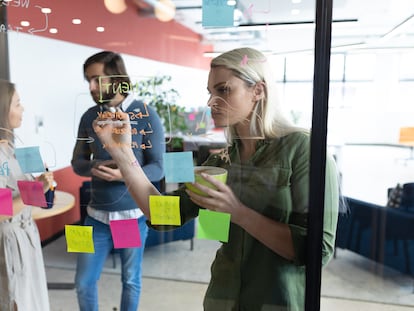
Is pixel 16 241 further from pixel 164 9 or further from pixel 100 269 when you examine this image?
pixel 164 9

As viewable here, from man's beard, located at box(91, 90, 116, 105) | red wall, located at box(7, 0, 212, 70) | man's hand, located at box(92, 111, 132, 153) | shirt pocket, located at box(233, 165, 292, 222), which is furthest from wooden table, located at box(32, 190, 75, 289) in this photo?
Result: shirt pocket, located at box(233, 165, 292, 222)

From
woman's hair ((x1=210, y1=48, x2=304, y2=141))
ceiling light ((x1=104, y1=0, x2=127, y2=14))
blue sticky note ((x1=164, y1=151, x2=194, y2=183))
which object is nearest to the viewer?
woman's hair ((x1=210, y1=48, x2=304, y2=141))

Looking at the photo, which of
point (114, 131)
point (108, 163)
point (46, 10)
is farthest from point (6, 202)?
point (46, 10)

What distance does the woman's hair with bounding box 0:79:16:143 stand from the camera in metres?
1.77

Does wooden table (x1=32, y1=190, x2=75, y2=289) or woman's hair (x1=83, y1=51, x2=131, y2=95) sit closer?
woman's hair (x1=83, y1=51, x2=131, y2=95)

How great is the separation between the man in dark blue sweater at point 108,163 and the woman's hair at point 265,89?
1.27ft

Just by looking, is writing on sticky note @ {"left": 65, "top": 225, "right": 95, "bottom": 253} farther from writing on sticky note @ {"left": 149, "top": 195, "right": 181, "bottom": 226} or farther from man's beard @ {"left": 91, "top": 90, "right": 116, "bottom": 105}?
man's beard @ {"left": 91, "top": 90, "right": 116, "bottom": 105}

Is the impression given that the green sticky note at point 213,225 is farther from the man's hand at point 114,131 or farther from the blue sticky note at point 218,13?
the blue sticky note at point 218,13

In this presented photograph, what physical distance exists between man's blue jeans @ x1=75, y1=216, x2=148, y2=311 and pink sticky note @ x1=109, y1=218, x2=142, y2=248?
2 cm

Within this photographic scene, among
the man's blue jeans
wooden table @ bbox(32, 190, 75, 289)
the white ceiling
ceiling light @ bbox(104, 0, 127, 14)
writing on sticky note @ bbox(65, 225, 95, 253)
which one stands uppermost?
ceiling light @ bbox(104, 0, 127, 14)

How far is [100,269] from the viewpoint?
1.87 m

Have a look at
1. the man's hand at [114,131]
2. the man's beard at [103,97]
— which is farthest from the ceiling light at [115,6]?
the man's hand at [114,131]

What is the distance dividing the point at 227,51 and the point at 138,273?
1.10 meters

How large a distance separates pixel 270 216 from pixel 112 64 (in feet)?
2.93
